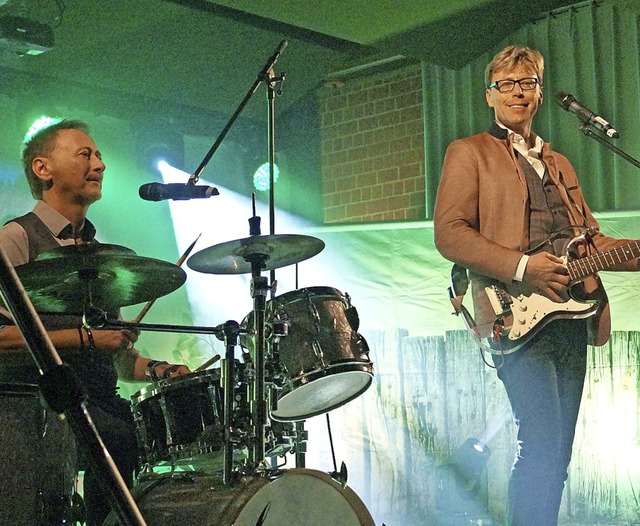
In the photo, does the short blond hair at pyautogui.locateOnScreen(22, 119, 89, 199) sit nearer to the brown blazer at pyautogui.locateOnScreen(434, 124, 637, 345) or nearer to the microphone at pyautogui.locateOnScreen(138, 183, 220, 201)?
the microphone at pyautogui.locateOnScreen(138, 183, 220, 201)

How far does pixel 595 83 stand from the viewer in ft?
17.3

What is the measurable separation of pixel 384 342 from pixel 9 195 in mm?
2573

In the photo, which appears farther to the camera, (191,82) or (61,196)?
(191,82)

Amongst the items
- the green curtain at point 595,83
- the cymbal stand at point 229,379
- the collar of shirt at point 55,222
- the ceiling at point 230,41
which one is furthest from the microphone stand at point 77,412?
the green curtain at point 595,83

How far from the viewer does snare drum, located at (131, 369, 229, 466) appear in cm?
281

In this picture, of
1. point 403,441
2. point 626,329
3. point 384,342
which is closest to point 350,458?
point 403,441

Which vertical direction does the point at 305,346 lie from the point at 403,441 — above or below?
above

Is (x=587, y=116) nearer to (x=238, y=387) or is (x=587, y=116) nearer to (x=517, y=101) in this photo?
(x=517, y=101)

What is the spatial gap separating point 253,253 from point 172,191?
350 mm

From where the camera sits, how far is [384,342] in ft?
15.9

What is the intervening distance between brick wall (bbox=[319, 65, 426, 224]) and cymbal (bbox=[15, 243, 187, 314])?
370cm

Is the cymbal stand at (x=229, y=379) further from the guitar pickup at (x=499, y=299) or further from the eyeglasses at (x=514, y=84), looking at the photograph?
the eyeglasses at (x=514, y=84)

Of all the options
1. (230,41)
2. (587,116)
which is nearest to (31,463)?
(587,116)

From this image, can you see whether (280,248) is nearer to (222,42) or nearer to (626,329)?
(626,329)
